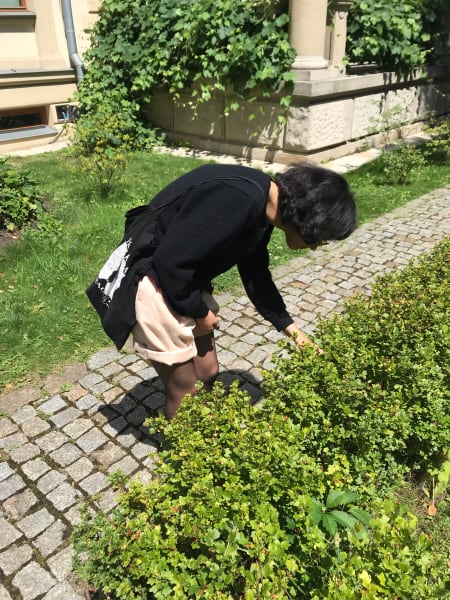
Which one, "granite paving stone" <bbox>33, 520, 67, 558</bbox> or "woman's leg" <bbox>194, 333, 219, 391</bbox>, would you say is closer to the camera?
"granite paving stone" <bbox>33, 520, 67, 558</bbox>

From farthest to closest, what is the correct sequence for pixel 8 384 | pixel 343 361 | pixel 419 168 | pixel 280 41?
1. pixel 419 168
2. pixel 280 41
3. pixel 8 384
4. pixel 343 361

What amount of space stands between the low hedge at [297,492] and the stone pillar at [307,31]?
6.32 m

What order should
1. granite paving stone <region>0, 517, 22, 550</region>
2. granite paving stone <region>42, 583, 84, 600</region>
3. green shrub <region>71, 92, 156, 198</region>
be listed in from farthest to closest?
green shrub <region>71, 92, 156, 198</region> < granite paving stone <region>0, 517, 22, 550</region> < granite paving stone <region>42, 583, 84, 600</region>

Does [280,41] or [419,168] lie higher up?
[280,41]

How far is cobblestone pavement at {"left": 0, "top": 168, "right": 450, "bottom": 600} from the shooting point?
2.41 metres

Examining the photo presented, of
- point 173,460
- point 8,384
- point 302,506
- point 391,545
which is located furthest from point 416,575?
point 8,384

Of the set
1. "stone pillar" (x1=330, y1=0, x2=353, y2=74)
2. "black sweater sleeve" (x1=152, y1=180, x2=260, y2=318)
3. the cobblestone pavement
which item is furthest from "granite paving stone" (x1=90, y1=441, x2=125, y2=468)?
"stone pillar" (x1=330, y1=0, x2=353, y2=74)

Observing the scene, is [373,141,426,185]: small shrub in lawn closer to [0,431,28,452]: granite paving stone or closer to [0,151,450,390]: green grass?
[0,151,450,390]: green grass

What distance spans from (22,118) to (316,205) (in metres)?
9.31

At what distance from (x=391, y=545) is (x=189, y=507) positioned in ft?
2.23

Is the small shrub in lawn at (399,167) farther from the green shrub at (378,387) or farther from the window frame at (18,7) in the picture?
the window frame at (18,7)

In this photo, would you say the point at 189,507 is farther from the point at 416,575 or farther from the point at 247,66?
the point at 247,66

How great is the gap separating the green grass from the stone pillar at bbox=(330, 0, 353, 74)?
2.23 metres

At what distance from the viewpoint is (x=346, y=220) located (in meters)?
2.07
